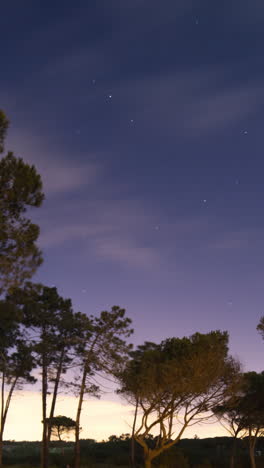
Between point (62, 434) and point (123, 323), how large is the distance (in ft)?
105

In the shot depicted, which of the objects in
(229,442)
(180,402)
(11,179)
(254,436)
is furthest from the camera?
(229,442)

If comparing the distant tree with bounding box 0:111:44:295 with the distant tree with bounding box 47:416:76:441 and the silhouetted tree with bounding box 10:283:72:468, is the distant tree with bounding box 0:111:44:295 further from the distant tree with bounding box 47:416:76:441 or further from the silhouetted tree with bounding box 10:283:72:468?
the distant tree with bounding box 47:416:76:441

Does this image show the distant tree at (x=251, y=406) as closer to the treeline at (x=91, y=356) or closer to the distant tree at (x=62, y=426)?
the treeline at (x=91, y=356)

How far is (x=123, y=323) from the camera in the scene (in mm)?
39469

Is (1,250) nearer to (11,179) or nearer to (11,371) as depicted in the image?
(11,179)

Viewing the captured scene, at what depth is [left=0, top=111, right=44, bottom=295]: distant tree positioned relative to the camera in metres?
20.5

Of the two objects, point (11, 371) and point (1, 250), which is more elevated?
point (1, 250)

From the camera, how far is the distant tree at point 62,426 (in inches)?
2442

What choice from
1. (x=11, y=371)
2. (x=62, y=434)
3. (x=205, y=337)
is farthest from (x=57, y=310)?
(x=62, y=434)

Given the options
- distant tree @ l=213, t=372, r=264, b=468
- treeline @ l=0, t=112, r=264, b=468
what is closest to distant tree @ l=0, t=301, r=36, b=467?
treeline @ l=0, t=112, r=264, b=468

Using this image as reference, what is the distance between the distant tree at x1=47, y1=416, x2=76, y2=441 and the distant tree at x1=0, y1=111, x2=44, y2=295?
4418 cm

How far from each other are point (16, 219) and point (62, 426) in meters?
50.4

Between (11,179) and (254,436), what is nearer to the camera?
(11,179)

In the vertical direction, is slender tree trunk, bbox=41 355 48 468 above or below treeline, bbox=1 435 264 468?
above
